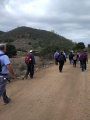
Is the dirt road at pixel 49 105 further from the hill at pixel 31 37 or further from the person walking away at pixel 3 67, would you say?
the hill at pixel 31 37

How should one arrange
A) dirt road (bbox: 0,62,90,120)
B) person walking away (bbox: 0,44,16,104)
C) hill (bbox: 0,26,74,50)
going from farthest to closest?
hill (bbox: 0,26,74,50), person walking away (bbox: 0,44,16,104), dirt road (bbox: 0,62,90,120)

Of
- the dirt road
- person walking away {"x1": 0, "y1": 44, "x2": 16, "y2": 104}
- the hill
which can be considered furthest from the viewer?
the hill

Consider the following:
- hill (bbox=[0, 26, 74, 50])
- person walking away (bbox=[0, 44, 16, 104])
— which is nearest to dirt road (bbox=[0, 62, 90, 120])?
person walking away (bbox=[0, 44, 16, 104])

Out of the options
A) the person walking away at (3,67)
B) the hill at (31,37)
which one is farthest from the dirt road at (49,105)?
the hill at (31,37)

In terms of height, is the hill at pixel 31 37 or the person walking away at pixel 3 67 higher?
the hill at pixel 31 37

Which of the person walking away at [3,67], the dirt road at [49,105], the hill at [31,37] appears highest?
the hill at [31,37]

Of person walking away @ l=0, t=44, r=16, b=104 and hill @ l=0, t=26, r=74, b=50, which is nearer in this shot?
person walking away @ l=0, t=44, r=16, b=104

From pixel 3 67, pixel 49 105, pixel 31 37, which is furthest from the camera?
pixel 31 37

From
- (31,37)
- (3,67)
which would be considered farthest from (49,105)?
(31,37)

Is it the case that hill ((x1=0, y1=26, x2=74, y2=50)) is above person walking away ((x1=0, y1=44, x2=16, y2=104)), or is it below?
above

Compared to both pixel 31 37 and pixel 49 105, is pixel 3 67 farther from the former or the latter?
pixel 31 37

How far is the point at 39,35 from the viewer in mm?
125875

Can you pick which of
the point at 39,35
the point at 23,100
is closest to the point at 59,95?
the point at 23,100

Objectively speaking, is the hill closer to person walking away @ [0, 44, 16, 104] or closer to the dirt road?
the dirt road
